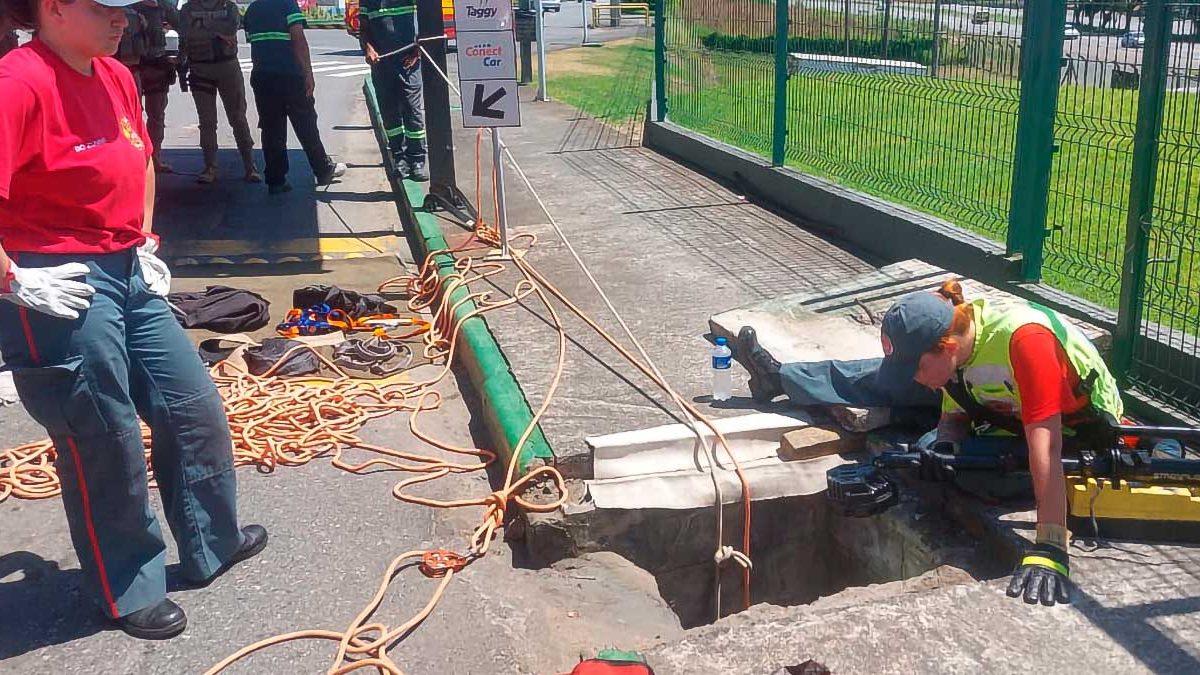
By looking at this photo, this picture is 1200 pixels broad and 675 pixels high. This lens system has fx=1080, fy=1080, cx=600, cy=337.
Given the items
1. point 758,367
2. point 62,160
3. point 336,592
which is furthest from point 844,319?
point 62,160

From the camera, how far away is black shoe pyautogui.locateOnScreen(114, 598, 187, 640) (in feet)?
11.8

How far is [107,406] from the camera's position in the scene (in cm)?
342

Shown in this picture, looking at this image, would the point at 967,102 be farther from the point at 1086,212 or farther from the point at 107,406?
the point at 107,406

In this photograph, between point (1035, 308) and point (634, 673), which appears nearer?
point (634, 673)

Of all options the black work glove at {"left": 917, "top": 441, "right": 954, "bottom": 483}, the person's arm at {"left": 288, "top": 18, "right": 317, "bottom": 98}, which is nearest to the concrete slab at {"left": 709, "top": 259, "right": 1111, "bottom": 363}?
the black work glove at {"left": 917, "top": 441, "right": 954, "bottom": 483}

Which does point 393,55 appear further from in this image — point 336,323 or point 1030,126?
point 1030,126

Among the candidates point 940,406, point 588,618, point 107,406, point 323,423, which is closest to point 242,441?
point 323,423

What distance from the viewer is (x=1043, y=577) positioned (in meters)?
3.42

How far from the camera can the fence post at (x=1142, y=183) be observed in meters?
4.59

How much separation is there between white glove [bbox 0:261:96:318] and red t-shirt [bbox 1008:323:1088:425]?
300 centimetres

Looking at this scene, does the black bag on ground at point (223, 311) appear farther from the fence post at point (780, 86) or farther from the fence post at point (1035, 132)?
the fence post at point (1035, 132)

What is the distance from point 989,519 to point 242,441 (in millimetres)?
3280

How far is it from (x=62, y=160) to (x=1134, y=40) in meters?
4.34

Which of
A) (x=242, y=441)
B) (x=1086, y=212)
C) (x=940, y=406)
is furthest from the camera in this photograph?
(x=1086, y=212)
